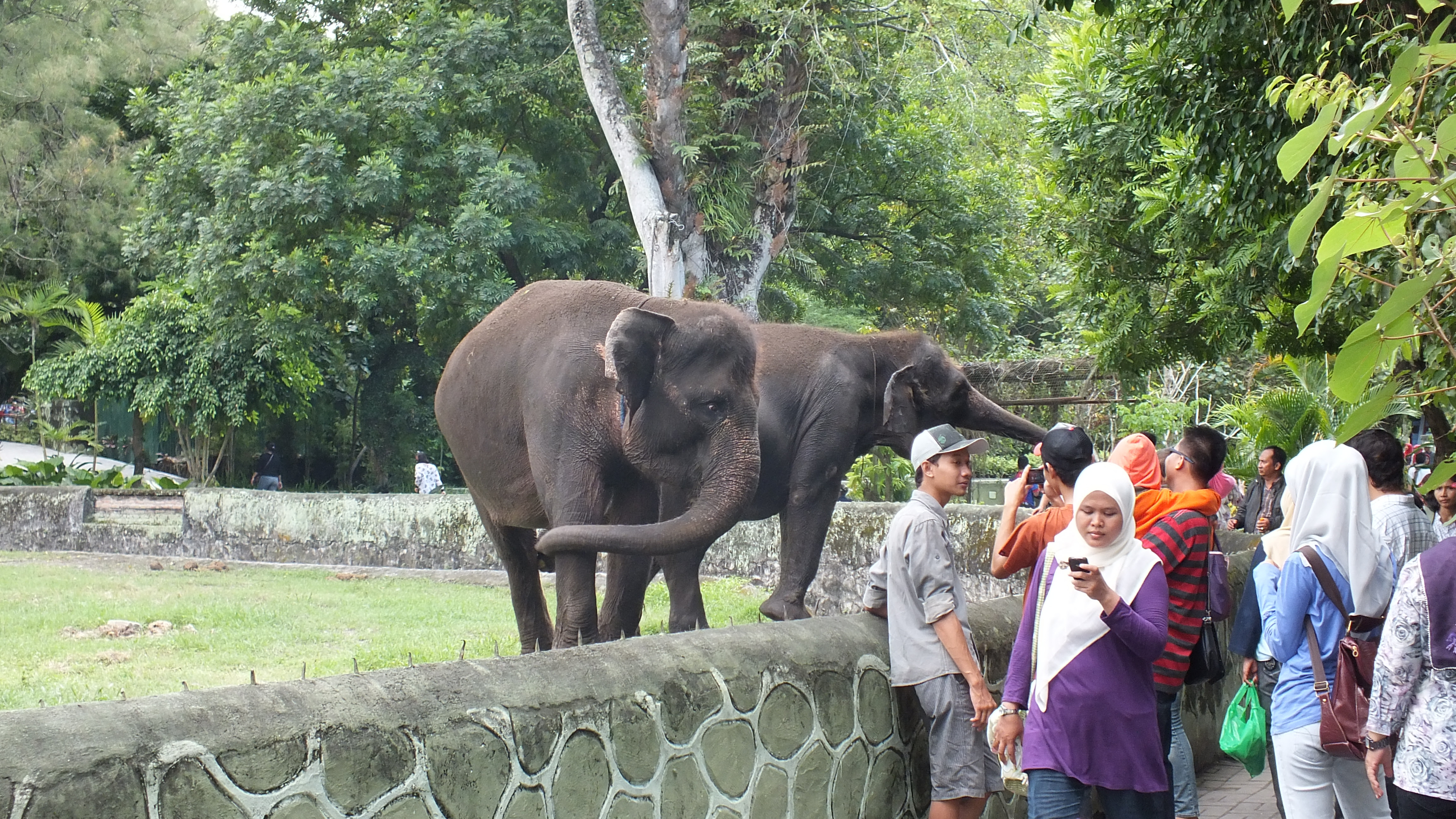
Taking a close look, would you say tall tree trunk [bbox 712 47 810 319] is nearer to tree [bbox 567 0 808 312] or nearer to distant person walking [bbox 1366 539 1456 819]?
tree [bbox 567 0 808 312]

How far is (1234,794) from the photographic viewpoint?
6863mm

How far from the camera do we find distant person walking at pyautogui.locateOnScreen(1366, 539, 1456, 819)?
140 inches

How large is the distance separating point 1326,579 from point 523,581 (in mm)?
4346

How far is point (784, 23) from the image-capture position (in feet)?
48.7

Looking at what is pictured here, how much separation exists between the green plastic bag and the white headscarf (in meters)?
0.71

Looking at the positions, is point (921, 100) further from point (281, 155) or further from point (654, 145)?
point (281, 155)

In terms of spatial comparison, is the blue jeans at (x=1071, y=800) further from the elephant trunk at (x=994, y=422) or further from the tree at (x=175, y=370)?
the tree at (x=175, y=370)

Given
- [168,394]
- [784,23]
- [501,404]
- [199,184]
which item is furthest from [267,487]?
[501,404]

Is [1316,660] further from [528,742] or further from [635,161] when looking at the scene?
[635,161]

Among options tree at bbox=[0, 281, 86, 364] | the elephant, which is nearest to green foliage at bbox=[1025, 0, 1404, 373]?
the elephant

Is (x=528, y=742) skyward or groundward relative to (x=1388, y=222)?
groundward

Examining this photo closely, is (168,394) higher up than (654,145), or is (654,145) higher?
(654,145)

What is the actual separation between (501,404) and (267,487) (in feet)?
62.3

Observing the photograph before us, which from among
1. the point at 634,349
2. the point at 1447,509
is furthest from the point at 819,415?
the point at 1447,509
